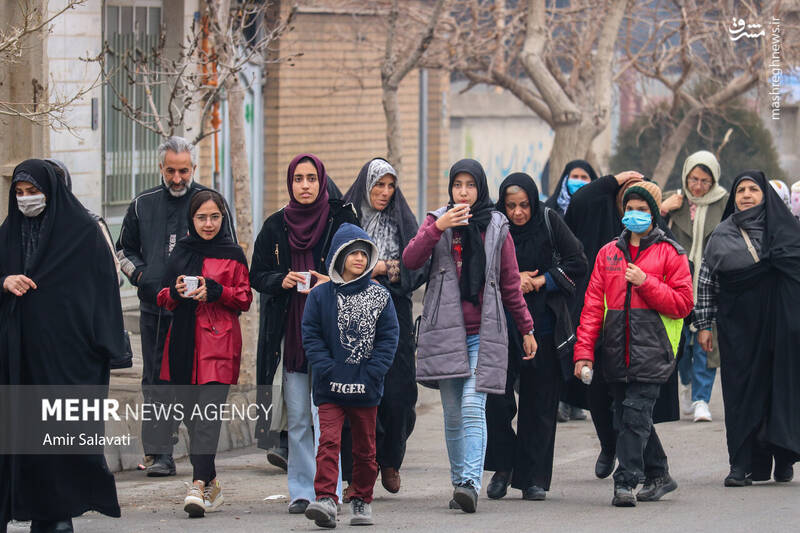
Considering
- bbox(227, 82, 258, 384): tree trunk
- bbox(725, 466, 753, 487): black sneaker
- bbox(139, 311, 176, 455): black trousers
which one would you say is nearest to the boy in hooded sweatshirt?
bbox(139, 311, 176, 455): black trousers

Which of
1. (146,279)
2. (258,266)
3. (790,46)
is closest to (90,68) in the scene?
(146,279)

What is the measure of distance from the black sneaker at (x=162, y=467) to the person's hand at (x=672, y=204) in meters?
4.08

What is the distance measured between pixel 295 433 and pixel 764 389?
8.94 ft

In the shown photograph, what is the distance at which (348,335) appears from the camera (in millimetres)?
6789

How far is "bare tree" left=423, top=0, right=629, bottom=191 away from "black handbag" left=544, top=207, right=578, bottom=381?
298 inches

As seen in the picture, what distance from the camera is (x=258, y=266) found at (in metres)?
7.54

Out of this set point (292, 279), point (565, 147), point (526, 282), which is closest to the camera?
point (292, 279)

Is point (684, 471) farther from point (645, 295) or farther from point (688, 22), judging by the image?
point (688, 22)

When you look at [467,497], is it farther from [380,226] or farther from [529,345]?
[380,226]

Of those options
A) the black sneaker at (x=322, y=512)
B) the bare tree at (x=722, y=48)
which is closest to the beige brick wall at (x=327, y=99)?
the bare tree at (x=722, y=48)

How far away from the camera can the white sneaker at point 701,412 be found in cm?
1070

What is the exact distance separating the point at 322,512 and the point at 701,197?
473 centimetres

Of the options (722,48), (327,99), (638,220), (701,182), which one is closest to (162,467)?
(638,220)

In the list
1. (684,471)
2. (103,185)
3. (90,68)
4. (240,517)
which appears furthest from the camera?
(103,185)
